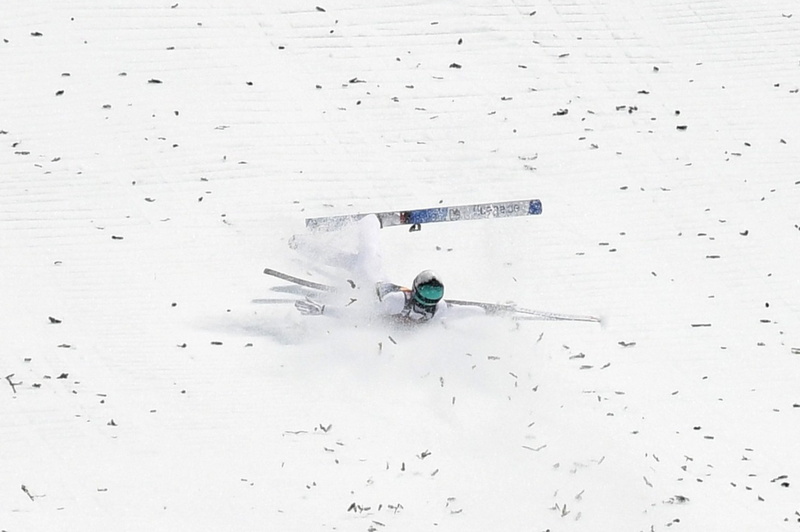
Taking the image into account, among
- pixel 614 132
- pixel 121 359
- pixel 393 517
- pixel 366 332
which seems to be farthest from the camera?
pixel 614 132

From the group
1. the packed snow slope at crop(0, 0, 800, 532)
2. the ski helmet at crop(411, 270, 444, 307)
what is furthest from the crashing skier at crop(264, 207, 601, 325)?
the packed snow slope at crop(0, 0, 800, 532)

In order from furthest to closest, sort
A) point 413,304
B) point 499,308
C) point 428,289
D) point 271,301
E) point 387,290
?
point 499,308, point 271,301, point 387,290, point 413,304, point 428,289

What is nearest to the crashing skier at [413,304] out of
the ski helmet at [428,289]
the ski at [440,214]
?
the ski helmet at [428,289]

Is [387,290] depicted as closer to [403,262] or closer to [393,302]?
[393,302]

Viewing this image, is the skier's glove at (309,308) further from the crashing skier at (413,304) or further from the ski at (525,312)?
the ski at (525,312)

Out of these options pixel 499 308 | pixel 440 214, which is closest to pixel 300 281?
pixel 440 214

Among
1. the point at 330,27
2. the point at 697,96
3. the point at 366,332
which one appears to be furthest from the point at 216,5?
the point at 697,96

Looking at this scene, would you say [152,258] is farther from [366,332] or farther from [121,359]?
[366,332]
